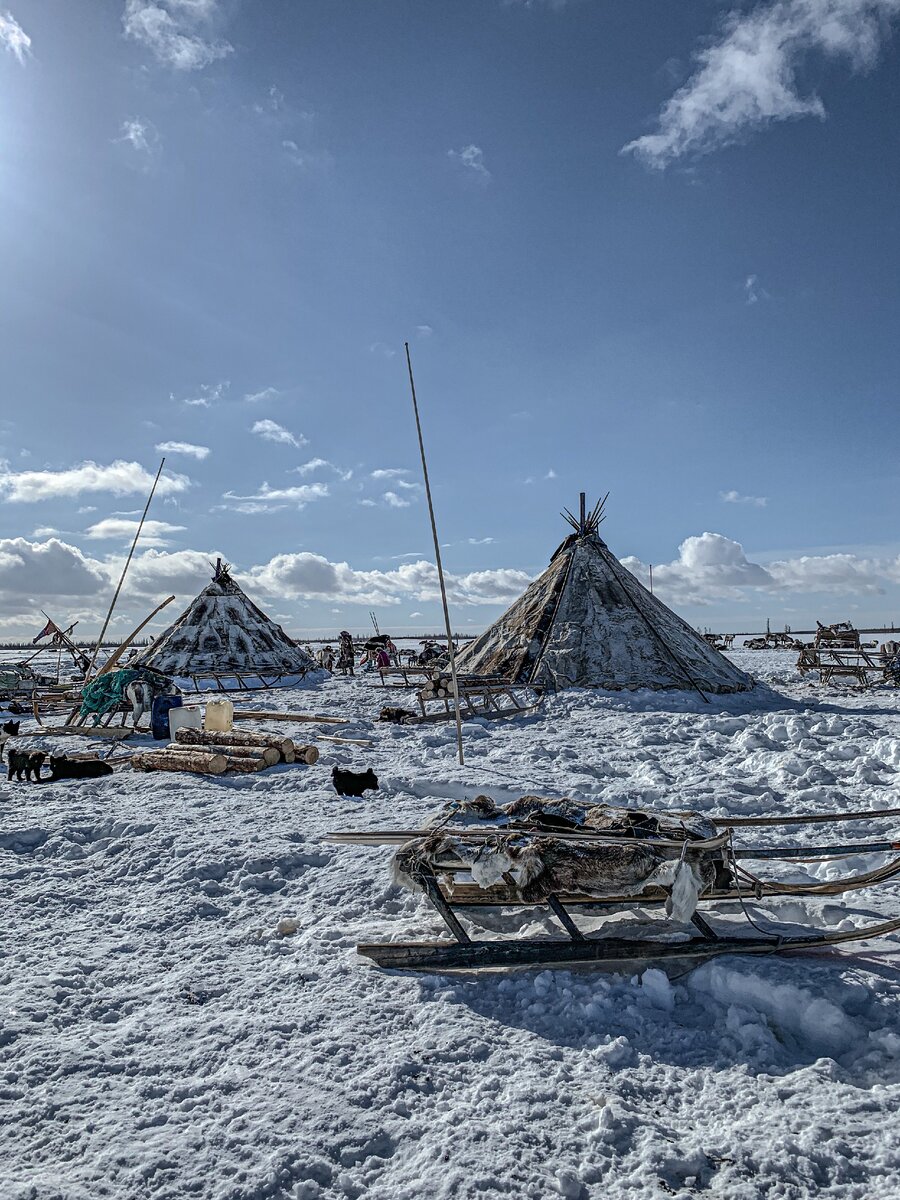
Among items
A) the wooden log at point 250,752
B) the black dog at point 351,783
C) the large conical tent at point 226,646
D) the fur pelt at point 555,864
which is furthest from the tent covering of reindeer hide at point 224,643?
the fur pelt at point 555,864

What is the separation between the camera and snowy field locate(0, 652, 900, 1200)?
2.62m

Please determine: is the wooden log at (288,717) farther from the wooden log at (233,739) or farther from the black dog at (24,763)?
the black dog at (24,763)

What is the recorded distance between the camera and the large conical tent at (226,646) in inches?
1080

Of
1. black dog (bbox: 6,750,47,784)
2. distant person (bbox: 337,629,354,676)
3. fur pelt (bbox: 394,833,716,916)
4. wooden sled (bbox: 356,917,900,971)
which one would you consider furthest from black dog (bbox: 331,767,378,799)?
distant person (bbox: 337,629,354,676)

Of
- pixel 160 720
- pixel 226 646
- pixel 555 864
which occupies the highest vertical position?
pixel 226 646

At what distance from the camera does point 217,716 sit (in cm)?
1191

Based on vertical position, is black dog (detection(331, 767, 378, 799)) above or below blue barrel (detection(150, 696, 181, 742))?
below

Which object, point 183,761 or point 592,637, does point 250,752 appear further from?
point 592,637

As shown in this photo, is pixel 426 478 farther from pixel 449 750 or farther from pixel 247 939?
pixel 247 939

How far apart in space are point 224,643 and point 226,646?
0.59 feet

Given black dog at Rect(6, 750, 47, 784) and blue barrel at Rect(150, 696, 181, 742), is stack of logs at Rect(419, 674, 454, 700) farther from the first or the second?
black dog at Rect(6, 750, 47, 784)

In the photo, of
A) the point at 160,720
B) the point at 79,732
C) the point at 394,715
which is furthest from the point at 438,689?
the point at 79,732

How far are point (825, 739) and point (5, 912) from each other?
1098 centimetres

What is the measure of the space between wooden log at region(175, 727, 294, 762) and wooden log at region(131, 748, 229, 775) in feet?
1.76
